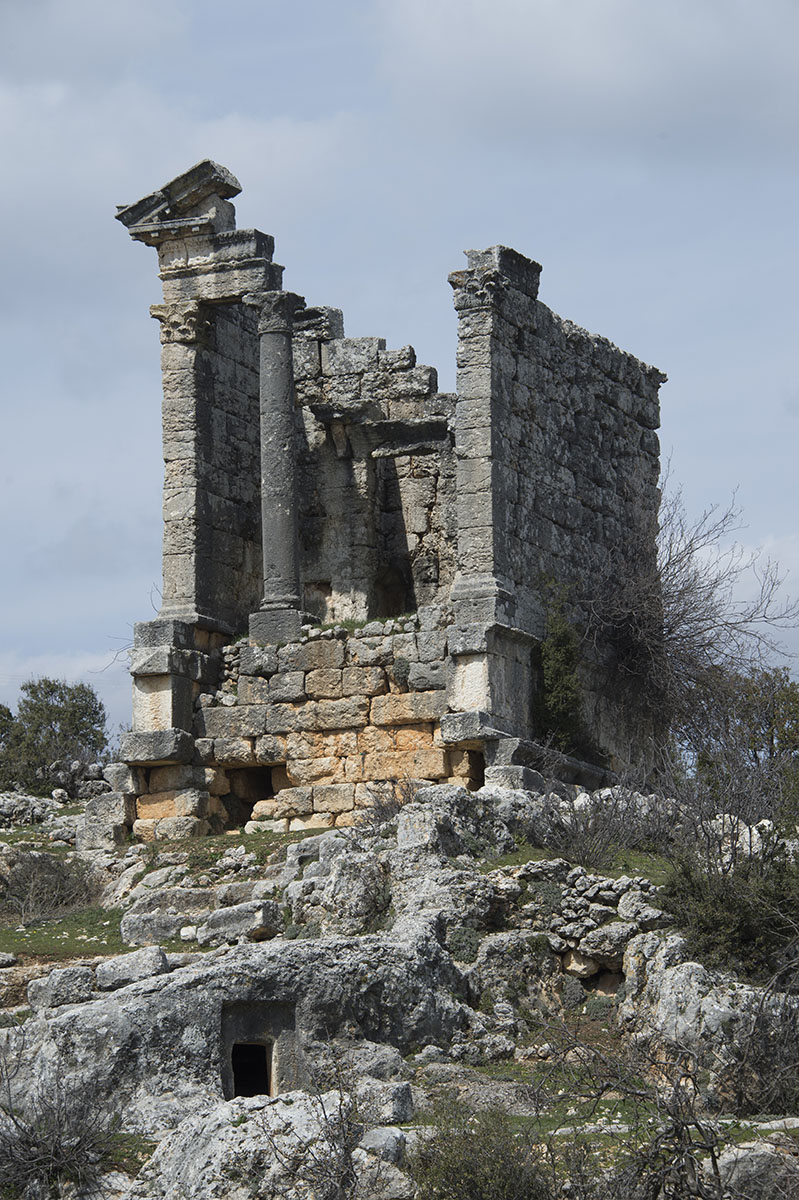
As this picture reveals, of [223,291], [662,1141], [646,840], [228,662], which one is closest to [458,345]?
[223,291]

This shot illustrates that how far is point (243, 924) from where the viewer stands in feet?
48.4

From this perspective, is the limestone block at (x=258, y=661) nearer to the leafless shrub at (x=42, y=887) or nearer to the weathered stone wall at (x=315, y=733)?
the weathered stone wall at (x=315, y=733)

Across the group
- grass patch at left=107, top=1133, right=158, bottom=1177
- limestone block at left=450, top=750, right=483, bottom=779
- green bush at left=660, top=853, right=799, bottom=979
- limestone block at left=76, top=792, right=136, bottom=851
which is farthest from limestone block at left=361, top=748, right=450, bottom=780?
grass patch at left=107, top=1133, right=158, bottom=1177

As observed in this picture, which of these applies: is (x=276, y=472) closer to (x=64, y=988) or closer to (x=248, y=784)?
(x=248, y=784)

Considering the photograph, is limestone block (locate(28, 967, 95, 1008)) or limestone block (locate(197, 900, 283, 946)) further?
limestone block (locate(197, 900, 283, 946))

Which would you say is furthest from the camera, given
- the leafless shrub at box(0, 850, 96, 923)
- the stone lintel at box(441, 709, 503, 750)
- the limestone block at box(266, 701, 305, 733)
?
the limestone block at box(266, 701, 305, 733)

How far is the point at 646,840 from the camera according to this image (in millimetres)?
15578

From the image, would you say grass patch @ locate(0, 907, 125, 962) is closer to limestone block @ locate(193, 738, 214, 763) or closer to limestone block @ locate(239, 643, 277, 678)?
limestone block @ locate(193, 738, 214, 763)

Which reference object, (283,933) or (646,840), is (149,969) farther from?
(646,840)

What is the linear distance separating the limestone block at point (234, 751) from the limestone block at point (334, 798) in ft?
2.70

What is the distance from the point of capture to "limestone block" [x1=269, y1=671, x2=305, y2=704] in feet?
65.5

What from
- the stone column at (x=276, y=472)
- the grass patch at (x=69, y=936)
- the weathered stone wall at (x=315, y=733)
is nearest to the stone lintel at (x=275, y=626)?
the stone column at (x=276, y=472)

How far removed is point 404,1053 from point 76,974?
2235 millimetres

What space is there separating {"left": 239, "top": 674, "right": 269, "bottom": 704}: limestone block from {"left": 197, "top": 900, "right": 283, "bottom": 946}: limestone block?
513cm
